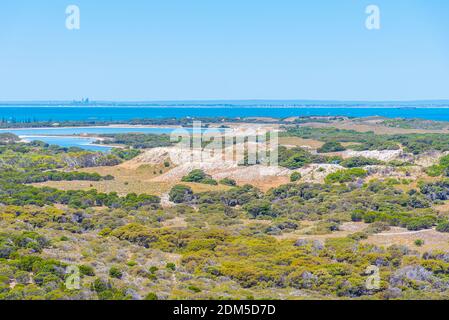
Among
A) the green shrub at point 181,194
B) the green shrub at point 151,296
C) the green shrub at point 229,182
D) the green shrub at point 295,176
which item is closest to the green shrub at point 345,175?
the green shrub at point 295,176

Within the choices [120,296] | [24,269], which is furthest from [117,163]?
[120,296]

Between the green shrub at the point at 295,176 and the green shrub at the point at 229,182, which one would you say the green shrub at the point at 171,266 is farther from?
the green shrub at the point at 295,176

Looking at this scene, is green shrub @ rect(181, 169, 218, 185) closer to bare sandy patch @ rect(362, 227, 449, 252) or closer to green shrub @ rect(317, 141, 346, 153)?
bare sandy patch @ rect(362, 227, 449, 252)

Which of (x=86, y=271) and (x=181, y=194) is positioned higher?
(x=86, y=271)

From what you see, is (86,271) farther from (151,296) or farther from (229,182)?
(229,182)

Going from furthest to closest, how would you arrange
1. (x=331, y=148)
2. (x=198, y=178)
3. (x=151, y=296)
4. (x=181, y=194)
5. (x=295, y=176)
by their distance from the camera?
(x=331, y=148) < (x=198, y=178) < (x=295, y=176) < (x=181, y=194) < (x=151, y=296)

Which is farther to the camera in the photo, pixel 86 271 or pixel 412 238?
pixel 412 238

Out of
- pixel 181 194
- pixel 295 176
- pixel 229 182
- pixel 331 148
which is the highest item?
pixel 331 148

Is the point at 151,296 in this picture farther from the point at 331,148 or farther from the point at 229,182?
the point at 331,148

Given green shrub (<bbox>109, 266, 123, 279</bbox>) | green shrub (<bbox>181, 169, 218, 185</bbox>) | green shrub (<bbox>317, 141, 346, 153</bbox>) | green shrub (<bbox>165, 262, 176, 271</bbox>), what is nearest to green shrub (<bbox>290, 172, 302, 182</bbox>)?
green shrub (<bbox>181, 169, 218, 185</bbox>)

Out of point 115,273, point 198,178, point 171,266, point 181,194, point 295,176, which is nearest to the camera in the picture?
point 115,273

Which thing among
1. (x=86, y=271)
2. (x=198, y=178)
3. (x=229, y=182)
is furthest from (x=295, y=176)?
(x=86, y=271)
